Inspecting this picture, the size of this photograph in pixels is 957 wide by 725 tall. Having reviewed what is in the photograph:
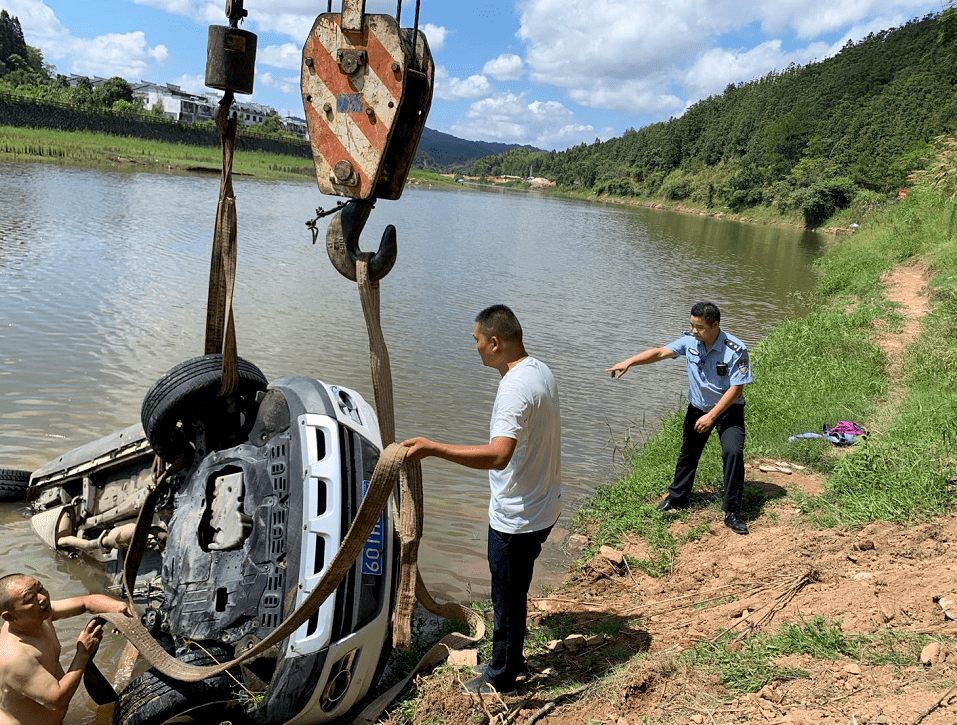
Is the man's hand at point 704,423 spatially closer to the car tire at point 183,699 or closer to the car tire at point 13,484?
the car tire at point 183,699

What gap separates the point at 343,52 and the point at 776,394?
700cm

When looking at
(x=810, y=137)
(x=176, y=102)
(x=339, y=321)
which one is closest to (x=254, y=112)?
(x=176, y=102)

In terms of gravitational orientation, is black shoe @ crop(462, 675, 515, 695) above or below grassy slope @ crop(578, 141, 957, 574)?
below

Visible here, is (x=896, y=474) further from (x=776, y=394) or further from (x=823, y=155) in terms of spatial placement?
(x=823, y=155)

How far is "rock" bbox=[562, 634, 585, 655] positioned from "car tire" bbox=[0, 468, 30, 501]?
4329mm

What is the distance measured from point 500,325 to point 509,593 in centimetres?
126

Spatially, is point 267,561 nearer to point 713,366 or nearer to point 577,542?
point 577,542

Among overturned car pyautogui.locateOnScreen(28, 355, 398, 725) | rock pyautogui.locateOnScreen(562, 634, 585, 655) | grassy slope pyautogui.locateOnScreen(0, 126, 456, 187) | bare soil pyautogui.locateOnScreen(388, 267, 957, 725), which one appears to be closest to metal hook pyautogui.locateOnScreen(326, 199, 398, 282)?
overturned car pyautogui.locateOnScreen(28, 355, 398, 725)

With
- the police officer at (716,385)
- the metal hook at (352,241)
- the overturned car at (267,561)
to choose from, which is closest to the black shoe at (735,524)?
the police officer at (716,385)

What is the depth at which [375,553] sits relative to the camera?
3652 millimetres

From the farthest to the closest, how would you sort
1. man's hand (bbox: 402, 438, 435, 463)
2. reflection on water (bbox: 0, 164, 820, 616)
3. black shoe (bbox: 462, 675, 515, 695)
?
reflection on water (bbox: 0, 164, 820, 616) < black shoe (bbox: 462, 675, 515, 695) < man's hand (bbox: 402, 438, 435, 463)

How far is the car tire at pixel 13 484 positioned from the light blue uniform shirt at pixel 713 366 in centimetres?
502

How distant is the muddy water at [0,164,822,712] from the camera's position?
7.28 meters

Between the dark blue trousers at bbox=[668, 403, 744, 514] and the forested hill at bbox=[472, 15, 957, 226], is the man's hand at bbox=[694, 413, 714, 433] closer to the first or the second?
the dark blue trousers at bbox=[668, 403, 744, 514]
